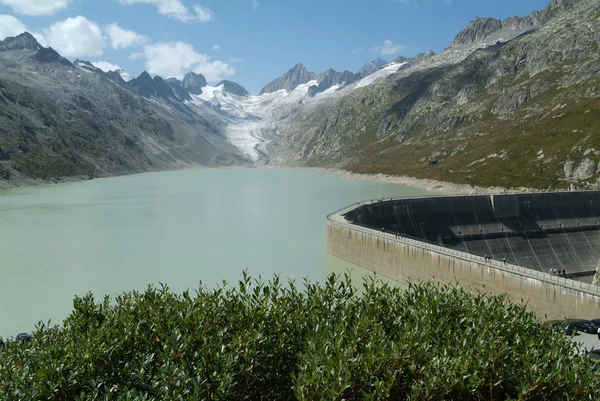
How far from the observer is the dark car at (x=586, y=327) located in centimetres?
2773

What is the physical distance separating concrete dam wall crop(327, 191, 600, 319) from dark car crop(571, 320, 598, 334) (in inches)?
618

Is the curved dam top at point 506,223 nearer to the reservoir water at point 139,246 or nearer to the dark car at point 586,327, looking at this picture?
the reservoir water at point 139,246

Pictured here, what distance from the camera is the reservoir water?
4656cm

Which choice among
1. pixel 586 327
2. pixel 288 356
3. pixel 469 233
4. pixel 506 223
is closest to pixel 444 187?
pixel 506 223

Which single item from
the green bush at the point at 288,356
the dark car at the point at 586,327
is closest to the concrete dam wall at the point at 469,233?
the dark car at the point at 586,327

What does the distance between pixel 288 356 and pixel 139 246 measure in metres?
55.8

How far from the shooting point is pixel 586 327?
2792cm

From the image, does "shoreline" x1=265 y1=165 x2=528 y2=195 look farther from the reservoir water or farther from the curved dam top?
the curved dam top

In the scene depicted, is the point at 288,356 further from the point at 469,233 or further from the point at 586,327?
the point at 469,233

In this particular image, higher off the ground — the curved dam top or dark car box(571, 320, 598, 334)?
the curved dam top

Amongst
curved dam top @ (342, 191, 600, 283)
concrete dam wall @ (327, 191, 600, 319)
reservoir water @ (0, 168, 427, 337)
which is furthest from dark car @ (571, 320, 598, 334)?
curved dam top @ (342, 191, 600, 283)

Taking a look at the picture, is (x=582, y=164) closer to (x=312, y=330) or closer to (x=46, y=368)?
(x=312, y=330)

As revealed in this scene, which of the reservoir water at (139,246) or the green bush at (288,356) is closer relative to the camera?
the green bush at (288,356)

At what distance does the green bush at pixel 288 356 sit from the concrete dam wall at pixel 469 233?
93.1 feet
